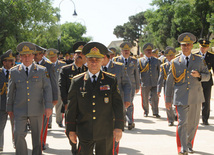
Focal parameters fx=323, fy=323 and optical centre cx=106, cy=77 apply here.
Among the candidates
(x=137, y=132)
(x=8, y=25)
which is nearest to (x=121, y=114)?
(x=137, y=132)

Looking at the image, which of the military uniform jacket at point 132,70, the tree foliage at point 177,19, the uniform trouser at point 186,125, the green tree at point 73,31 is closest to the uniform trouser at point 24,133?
the uniform trouser at point 186,125

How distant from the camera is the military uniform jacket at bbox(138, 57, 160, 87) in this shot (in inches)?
460

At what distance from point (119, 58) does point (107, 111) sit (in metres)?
6.05

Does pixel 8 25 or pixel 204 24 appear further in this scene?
pixel 204 24

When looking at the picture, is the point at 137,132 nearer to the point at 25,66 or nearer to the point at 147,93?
the point at 147,93

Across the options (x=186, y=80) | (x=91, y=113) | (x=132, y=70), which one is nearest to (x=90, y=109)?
(x=91, y=113)

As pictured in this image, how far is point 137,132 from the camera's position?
9359 millimetres

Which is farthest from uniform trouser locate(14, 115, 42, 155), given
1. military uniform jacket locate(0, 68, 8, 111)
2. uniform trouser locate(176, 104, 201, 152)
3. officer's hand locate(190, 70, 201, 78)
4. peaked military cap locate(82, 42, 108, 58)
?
officer's hand locate(190, 70, 201, 78)

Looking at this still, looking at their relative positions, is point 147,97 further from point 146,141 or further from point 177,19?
point 177,19

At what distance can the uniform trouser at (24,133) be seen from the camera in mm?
5977

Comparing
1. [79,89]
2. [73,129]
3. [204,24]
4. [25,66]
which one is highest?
[204,24]

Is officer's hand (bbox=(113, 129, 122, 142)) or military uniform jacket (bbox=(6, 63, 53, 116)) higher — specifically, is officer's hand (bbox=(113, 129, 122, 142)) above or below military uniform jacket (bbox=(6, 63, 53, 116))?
below

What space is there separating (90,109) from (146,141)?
167 inches

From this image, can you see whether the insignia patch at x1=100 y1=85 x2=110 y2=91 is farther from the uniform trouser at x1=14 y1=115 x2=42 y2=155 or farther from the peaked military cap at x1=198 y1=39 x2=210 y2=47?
the peaked military cap at x1=198 y1=39 x2=210 y2=47
